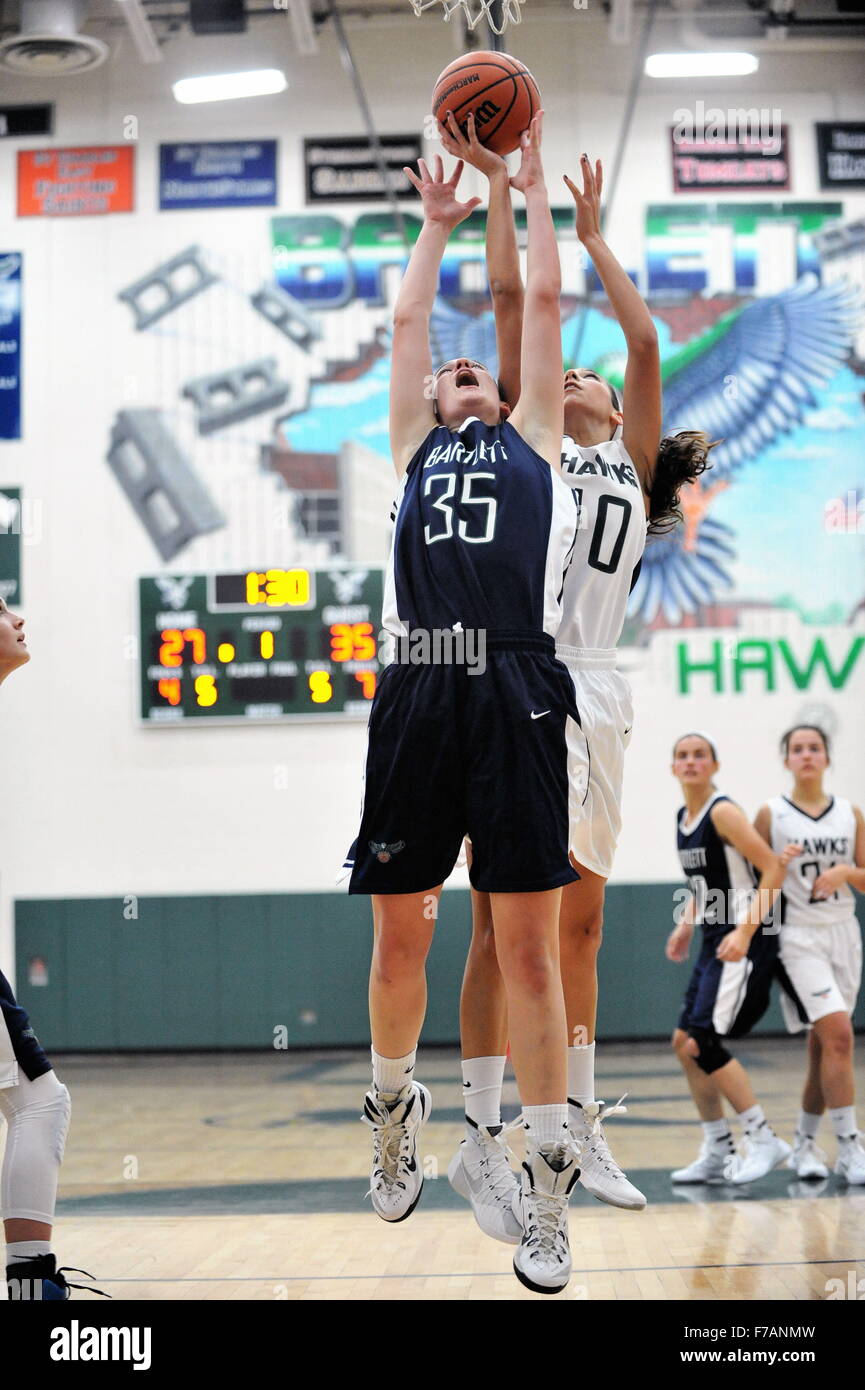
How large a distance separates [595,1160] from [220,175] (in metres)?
9.65

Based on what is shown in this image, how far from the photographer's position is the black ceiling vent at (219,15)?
35.6 feet

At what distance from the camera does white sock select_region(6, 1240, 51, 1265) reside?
154 inches

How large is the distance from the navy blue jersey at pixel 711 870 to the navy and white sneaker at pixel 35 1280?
3623 millimetres

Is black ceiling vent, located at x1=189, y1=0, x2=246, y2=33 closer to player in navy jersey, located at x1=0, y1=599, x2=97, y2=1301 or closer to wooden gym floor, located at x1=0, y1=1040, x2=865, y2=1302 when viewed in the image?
wooden gym floor, located at x1=0, y1=1040, x2=865, y2=1302

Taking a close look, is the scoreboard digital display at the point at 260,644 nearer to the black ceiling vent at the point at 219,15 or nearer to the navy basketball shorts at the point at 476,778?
the black ceiling vent at the point at 219,15

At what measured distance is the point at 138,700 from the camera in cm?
1123

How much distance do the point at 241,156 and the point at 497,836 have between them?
31.6 feet

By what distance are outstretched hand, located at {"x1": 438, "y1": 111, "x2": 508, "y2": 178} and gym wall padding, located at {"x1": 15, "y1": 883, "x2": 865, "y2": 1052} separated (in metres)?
7.62

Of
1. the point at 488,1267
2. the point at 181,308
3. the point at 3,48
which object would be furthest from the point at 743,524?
the point at 488,1267

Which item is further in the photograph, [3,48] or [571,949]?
[3,48]

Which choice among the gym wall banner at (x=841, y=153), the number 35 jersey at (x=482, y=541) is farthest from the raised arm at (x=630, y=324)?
the gym wall banner at (x=841, y=153)

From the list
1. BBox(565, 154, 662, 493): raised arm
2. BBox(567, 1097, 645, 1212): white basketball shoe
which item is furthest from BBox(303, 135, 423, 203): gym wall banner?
BBox(567, 1097, 645, 1212): white basketball shoe

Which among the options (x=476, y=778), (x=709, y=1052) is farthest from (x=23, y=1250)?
(x=709, y=1052)
